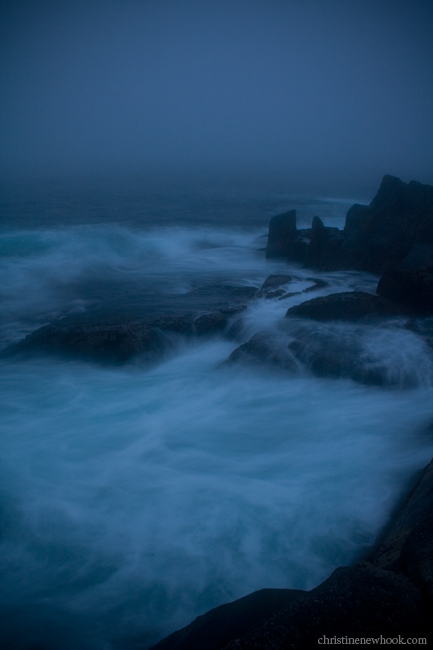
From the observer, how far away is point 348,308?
26.5ft

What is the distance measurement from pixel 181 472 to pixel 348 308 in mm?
5267

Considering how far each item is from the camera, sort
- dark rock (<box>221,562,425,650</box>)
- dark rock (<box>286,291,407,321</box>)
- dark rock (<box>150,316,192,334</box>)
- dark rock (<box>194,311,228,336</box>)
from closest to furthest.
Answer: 1. dark rock (<box>221,562,425,650</box>)
2. dark rock (<box>286,291,407,321</box>)
3. dark rock (<box>150,316,192,334</box>)
4. dark rock (<box>194,311,228,336</box>)

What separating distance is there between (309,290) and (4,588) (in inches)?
371

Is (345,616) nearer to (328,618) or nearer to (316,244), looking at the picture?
(328,618)

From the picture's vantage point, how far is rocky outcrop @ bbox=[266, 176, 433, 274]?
11500 millimetres

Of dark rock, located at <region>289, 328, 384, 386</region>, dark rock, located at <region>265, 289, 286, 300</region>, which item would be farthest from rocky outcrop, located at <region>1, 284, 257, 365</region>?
dark rock, located at <region>289, 328, 384, 386</region>

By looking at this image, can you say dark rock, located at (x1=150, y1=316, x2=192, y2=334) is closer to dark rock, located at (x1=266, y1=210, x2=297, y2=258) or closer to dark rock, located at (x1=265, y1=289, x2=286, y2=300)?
dark rock, located at (x1=265, y1=289, x2=286, y2=300)

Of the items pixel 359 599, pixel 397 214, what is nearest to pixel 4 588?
pixel 359 599

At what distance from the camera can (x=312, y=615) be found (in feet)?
6.66

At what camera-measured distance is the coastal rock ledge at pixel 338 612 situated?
1.93 metres

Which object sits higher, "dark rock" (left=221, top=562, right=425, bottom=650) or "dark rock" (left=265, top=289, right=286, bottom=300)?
"dark rock" (left=265, top=289, right=286, bottom=300)

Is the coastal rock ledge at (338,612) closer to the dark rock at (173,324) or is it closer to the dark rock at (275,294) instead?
the dark rock at (173,324)

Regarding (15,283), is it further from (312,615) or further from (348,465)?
(312,615)

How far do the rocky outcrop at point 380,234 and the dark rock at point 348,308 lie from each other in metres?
3.83
